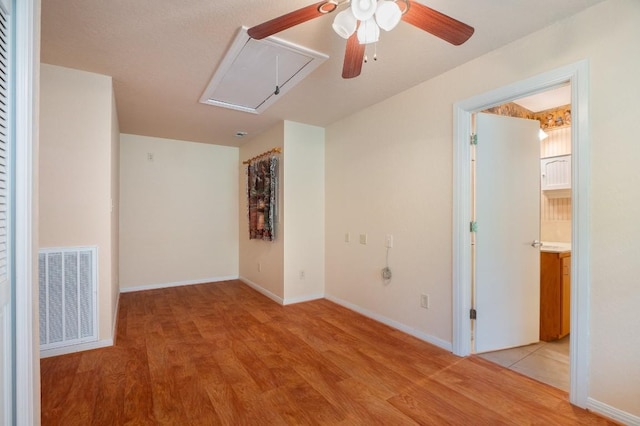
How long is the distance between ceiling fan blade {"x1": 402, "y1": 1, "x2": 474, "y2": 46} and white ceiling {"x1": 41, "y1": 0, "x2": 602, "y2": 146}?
0.38 metres

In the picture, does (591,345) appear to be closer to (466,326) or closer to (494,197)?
(466,326)

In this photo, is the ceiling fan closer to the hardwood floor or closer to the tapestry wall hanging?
the hardwood floor

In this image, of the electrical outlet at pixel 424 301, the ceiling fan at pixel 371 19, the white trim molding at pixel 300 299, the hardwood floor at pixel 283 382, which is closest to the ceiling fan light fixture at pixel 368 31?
the ceiling fan at pixel 371 19

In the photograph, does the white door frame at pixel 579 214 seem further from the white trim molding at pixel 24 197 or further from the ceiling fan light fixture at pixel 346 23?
the white trim molding at pixel 24 197

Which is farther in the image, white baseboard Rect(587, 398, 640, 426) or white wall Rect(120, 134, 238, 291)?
white wall Rect(120, 134, 238, 291)

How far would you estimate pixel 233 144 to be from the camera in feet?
16.7

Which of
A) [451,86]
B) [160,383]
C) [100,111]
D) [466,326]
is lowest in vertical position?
[160,383]

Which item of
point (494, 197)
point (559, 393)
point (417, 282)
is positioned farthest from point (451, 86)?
point (559, 393)

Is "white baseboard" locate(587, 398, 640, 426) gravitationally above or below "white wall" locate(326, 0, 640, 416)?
below

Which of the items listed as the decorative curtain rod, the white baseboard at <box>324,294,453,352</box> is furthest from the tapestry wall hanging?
the white baseboard at <box>324,294,453,352</box>

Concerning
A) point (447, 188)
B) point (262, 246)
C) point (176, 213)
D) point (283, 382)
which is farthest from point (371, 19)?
point (176, 213)

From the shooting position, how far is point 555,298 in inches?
110

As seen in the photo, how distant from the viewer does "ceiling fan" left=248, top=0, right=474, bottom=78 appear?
1321 mm

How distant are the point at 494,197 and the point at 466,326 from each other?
111 centimetres
